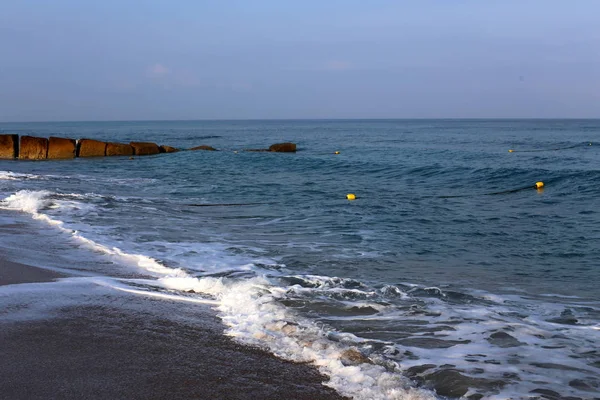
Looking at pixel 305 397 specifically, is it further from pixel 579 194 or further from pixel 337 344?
pixel 579 194

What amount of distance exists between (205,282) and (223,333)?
6.04 feet

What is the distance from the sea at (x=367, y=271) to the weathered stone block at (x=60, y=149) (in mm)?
13980

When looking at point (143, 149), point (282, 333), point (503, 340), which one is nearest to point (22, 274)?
point (282, 333)

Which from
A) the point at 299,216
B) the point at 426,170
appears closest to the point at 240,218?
the point at 299,216

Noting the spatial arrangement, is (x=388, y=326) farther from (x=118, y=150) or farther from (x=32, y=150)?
(x=118, y=150)

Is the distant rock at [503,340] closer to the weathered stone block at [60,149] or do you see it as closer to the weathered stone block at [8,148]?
the weathered stone block at [60,149]

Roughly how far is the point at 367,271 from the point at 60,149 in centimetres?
2695

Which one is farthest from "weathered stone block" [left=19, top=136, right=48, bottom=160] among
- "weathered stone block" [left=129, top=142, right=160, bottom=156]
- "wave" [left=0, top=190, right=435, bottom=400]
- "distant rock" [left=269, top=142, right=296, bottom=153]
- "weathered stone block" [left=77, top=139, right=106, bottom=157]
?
"wave" [left=0, top=190, right=435, bottom=400]

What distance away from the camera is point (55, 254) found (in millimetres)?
7848

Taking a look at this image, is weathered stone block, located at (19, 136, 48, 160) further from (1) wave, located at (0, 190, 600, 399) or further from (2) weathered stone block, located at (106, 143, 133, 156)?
(1) wave, located at (0, 190, 600, 399)

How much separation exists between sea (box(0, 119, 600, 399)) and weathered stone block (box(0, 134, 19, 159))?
48.3 ft

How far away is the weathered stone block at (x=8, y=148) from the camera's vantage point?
3030 centimetres

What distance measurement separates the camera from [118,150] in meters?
33.3

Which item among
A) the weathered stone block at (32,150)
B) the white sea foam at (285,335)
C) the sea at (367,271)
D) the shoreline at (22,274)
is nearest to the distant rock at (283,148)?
the weathered stone block at (32,150)
